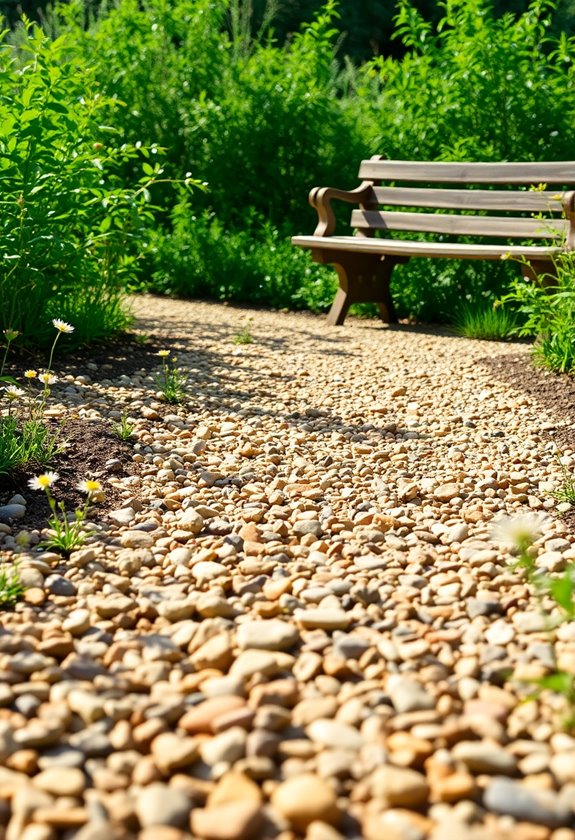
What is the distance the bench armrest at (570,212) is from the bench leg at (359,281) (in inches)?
66.4

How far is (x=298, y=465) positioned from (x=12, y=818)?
199cm

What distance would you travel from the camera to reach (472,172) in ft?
20.5

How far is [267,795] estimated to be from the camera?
1443 millimetres

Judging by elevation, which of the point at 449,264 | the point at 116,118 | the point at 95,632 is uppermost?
the point at 116,118

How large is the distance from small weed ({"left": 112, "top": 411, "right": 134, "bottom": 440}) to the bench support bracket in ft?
10.8

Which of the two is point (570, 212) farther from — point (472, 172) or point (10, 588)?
point (10, 588)

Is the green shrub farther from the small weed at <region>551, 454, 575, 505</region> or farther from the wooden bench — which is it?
the small weed at <region>551, 454, 575, 505</region>

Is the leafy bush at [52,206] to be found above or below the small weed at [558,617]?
above

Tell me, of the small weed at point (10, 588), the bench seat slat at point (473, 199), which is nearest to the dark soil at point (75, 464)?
Answer: the small weed at point (10, 588)

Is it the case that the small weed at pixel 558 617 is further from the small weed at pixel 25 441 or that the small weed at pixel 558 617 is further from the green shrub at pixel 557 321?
the green shrub at pixel 557 321

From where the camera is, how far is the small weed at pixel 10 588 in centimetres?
215

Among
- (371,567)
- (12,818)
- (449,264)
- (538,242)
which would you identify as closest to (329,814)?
(12,818)

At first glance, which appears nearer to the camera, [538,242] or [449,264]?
[538,242]

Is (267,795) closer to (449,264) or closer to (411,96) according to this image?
(449,264)
